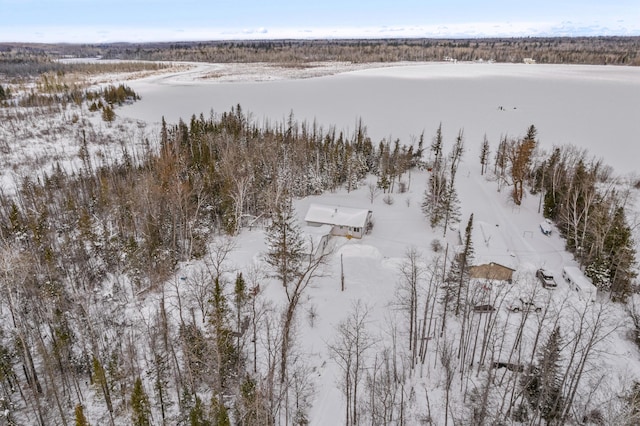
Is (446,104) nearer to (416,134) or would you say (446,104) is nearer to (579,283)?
(416,134)

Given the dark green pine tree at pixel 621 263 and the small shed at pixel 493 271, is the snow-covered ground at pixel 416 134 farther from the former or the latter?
the dark green pine tree at pixel 621 263

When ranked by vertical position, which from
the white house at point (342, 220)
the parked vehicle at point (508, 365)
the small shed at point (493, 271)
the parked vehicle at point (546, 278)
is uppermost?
the white house at point (342, 220)

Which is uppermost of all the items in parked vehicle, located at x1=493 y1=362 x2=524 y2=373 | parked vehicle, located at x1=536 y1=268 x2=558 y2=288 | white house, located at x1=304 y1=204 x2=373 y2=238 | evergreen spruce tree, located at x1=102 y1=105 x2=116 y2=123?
evergreen spruce tree, located at x1=102 y1=105 x2=116 y2=123

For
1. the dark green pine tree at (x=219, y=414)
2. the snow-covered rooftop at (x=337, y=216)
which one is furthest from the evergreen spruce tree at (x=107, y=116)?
the dark green pine tree at (x=219, y=414)

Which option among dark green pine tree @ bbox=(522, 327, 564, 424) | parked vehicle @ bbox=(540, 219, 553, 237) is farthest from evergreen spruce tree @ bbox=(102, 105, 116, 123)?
dark green pine tree @ bbox=(522, 327, 564, 424)

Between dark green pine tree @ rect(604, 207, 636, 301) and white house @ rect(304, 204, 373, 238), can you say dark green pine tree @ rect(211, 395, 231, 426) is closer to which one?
white house @ rect(304, 204, 373, 238)

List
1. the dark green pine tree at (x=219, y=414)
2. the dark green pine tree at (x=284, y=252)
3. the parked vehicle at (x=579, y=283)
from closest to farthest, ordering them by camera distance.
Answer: the dark green pine tree at (x=219, y=414) → the parked vehicle at (x=579, y=283) → the dark green pine tree at (x=284, y=252)
